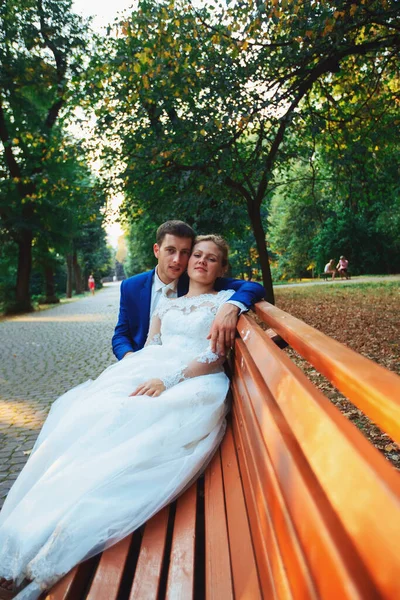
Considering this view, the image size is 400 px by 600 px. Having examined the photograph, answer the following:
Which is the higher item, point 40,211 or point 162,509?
point 40,211

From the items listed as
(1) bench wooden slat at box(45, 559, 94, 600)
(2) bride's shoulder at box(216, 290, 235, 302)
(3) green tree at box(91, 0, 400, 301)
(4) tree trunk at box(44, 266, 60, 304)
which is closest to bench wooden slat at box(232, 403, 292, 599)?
(1) bench wooden slat at box(45, 559, 94, 600)

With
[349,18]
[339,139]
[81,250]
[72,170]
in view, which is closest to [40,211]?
[72,170]

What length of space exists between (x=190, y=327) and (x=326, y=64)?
6.35 metres

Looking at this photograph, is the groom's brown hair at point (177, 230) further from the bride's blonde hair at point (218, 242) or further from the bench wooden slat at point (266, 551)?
the bench wooden slat at point (266, 551)

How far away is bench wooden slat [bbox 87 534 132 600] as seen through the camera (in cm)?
149

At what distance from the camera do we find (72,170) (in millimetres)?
20422

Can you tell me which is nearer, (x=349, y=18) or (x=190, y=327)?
(x=190, y=327)

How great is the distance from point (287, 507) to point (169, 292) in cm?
285

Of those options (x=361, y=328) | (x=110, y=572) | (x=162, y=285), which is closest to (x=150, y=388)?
(x=110, y=572)

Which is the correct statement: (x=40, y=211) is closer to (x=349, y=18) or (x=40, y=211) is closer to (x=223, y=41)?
(x=223, y=41)

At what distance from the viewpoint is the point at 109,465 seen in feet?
6.64

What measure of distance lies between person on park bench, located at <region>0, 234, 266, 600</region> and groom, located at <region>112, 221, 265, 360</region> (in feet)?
0.31

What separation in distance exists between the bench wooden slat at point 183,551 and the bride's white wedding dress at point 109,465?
77 mm

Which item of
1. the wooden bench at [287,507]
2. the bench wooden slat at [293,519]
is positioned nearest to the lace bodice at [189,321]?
the wooden bench at [287,507]
